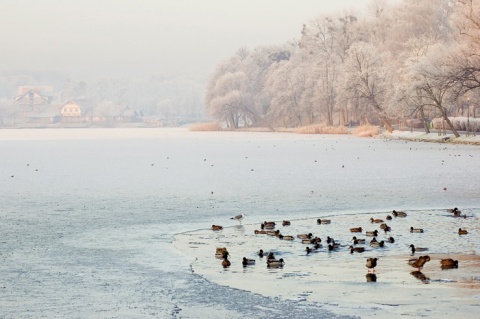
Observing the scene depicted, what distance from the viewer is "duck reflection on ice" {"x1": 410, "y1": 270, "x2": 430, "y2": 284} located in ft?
47.9

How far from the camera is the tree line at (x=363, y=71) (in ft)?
278

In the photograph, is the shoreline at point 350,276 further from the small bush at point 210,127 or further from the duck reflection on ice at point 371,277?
the small bush at point 210,127

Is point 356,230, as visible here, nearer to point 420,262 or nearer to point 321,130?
point 420,262

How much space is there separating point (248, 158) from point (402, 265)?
145 feet

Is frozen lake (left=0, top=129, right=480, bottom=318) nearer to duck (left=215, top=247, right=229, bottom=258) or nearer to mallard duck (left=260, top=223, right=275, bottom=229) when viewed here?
duck (left=215, top=247, right=229, bottom=258)

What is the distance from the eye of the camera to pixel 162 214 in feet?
83.8

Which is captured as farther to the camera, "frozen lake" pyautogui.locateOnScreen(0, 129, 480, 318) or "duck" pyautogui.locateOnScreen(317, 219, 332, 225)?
"duck" pyautogui.locateOnScreen(317, 219, 332, 225)

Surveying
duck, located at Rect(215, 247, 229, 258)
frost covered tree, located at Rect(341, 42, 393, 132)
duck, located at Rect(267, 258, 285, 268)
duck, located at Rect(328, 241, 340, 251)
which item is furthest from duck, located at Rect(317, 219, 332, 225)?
frost covered tree, located at Rect(341, 42, 393, 132)

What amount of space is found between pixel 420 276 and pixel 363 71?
9420cm

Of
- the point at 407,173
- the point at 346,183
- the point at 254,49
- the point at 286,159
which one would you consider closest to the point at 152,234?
the point at 346,183

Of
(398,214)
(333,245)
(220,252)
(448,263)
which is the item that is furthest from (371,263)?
(398,214)

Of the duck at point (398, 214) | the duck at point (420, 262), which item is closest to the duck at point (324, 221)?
the duck at point (398, 214)

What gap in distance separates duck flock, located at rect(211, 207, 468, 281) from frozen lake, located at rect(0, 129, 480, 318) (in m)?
0.91

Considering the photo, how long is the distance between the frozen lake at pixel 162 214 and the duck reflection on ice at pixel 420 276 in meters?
2.46
